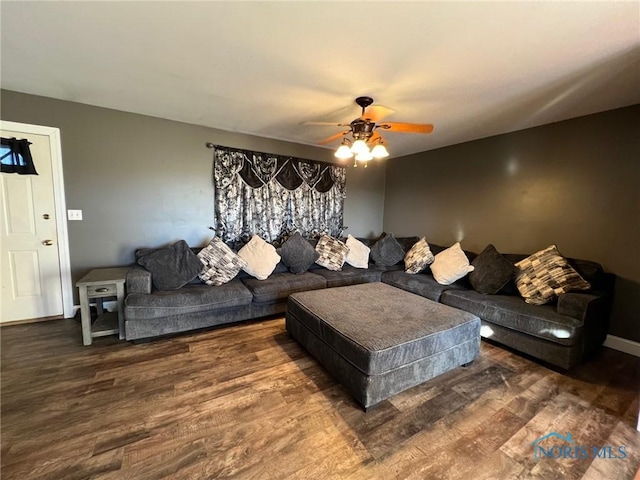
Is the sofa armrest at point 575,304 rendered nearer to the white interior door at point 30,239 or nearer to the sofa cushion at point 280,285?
the sofa cushion at point 280,285

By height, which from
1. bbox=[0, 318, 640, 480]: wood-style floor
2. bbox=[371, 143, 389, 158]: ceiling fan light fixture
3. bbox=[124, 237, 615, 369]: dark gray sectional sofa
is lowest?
bbox=[0, 318, 640, 480]: wood-style floor

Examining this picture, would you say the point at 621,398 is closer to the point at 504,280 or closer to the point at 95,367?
the point at 504,280

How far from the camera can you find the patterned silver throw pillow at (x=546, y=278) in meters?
2.52

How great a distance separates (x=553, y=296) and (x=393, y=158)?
11.9 ft

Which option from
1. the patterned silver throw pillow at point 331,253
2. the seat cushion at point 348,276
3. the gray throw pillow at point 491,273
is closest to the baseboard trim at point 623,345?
the gray throw pillow at point 491,273

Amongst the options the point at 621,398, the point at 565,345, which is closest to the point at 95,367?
the point at 565,345

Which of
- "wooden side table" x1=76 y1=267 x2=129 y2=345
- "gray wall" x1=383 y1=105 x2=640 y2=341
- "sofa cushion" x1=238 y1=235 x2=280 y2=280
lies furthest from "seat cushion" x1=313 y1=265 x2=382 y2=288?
"wooden side table" x1=76 y1=267 x2=129 y2=345

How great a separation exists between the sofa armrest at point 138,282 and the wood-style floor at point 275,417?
21.4 inches

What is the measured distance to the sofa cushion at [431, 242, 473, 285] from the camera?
3311mm

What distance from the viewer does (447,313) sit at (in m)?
2.28

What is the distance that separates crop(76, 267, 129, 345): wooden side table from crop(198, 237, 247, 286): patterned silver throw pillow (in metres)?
0.77

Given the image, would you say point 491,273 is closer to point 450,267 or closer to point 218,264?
point 450,267

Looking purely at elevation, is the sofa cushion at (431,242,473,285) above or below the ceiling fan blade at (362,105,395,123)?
below

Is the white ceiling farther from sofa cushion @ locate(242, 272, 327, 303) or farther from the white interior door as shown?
sofa cushion @ locate(242, 272, 327, 303)
